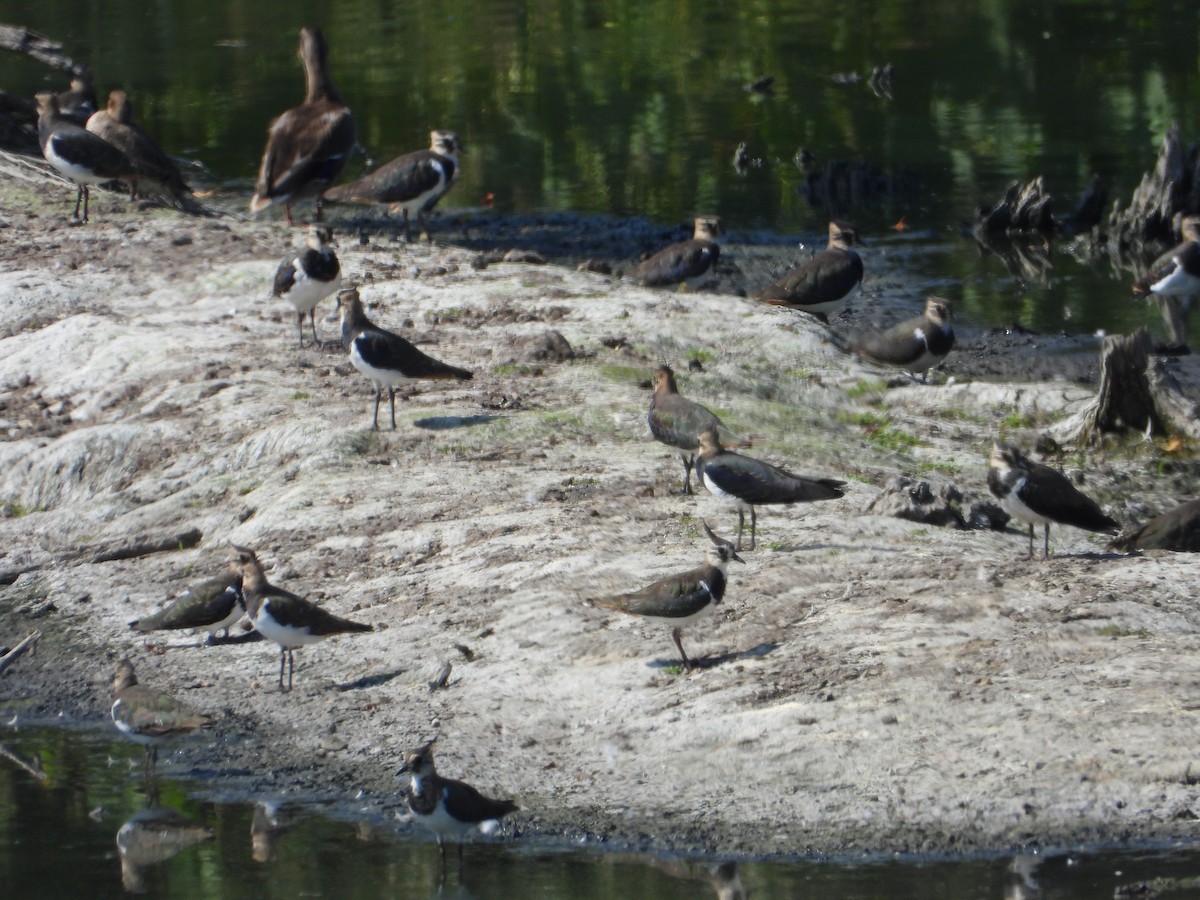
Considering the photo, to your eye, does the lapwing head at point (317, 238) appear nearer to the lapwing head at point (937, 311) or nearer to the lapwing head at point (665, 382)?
the lapwing head at point (665, 382)

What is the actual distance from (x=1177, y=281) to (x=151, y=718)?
12.5 m

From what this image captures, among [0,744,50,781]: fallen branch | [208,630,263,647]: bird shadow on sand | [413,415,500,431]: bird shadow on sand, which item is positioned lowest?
[0,744,50,781]: fallen branch

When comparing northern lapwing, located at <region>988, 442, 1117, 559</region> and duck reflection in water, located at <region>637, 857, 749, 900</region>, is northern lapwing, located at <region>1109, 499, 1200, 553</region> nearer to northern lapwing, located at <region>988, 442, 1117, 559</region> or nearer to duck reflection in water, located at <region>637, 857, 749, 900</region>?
northern lapwing, located at <region>988, 442, 1117, 559</region>

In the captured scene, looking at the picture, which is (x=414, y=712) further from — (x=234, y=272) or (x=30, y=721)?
(x=234, y=272)

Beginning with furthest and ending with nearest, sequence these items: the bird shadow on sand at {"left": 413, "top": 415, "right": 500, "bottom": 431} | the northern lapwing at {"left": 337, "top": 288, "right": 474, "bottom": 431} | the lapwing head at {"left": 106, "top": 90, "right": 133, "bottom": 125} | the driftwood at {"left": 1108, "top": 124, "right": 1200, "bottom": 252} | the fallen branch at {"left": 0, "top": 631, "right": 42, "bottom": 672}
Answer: the lapwing head at {"left": 106, "top": 90, "right": 133, "bottom": 125}, the driftwood at {"left": 1108, "top": 124, "right": 1200, "bottom": 252}, the bird shadow on sand at {"left": 413, "top": 415, "right": 500, "bottom": 431}, the northern lapwing at {"left": 337, "top": 288, "right": 474, "bottom": 431}, the fallen branch at {"left": 0, "top": 631, "right": 42, "bottom": 672}

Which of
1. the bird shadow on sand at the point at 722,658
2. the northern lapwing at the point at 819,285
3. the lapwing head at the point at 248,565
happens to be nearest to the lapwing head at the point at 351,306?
the lapwing head at the point at 248,565

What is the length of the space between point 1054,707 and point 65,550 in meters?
7.33

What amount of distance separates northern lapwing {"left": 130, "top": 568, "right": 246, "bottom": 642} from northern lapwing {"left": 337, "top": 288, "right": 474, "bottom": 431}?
8.59 feet

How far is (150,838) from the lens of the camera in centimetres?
890

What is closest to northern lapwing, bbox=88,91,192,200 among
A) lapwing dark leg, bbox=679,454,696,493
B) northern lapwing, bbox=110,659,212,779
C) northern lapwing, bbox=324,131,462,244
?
northern lapwing, bbox=324,131,462,244

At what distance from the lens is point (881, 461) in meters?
13.3

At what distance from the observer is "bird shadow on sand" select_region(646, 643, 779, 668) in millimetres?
9648

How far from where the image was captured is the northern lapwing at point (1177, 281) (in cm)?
1822

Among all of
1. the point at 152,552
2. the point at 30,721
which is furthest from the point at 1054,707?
the point at 152,552
